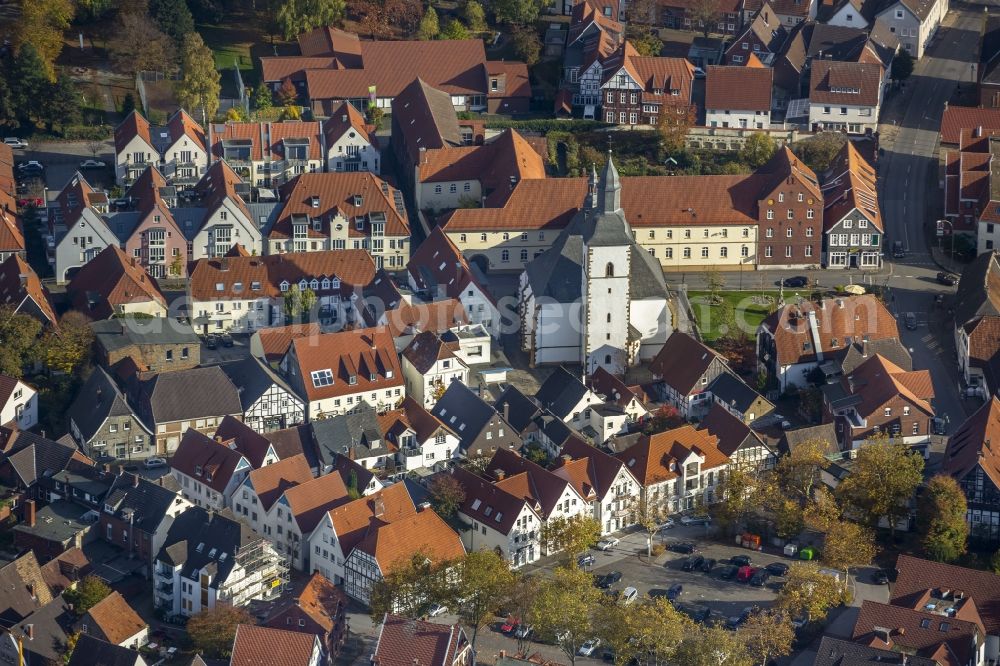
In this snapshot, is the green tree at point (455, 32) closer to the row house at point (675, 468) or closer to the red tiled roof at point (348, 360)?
the red tiled roof at point (348, 360)

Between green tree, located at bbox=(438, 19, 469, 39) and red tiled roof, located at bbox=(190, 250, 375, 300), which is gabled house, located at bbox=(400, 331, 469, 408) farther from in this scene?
green tree, located at bbox=(438, 19, 469, 39)

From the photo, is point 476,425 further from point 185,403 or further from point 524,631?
point 524,631

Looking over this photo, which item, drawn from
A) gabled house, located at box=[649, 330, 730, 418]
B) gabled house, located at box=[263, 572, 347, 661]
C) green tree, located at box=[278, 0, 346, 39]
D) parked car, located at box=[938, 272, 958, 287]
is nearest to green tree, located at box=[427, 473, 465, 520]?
gabled house, located at box=[263, 572, 347, 661]

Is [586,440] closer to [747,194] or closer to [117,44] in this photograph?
[747,194]

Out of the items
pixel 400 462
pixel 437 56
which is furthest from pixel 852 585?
pixel 437 56

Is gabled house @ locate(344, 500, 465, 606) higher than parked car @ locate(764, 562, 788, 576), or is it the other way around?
gabled house @ locate(344, 500, 465, 606)

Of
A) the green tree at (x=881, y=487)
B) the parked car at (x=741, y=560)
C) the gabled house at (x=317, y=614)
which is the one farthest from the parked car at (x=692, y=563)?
the gabled house at (x=317, y=614)
